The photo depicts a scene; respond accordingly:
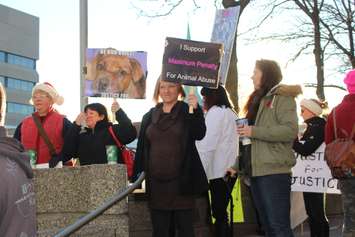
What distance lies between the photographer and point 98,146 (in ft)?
20.4

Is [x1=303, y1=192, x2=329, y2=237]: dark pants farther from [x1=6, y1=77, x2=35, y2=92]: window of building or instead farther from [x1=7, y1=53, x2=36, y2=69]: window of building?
[x1=6, y1=77, x2=35, y2=92]: window of building

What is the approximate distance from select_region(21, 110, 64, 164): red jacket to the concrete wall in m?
0.66

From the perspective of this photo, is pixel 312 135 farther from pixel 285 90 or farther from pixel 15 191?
pixel 15 191

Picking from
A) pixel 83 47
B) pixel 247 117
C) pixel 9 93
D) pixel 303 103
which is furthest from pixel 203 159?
pixel 9 93

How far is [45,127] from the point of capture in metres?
6.21

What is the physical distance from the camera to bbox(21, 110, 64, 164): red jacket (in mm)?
6160

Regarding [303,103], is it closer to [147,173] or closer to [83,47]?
[147,173]

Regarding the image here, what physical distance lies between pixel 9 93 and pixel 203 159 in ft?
335

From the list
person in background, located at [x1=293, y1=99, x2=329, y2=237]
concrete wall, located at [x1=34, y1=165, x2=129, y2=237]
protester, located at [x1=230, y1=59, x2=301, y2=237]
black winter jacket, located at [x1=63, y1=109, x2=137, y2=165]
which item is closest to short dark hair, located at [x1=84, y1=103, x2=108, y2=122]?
black winter jacket, located at [x1=63, y1=109, x2=137, y2=165]

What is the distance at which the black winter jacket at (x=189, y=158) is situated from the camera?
5.30 metres

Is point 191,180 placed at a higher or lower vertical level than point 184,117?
lower

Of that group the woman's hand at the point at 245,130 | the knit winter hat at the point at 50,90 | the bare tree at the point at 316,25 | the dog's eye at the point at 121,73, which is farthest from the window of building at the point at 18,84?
the woman's hand at the point at 245,130

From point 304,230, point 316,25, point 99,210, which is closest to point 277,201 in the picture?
point 99,210

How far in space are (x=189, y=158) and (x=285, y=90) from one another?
102cm
